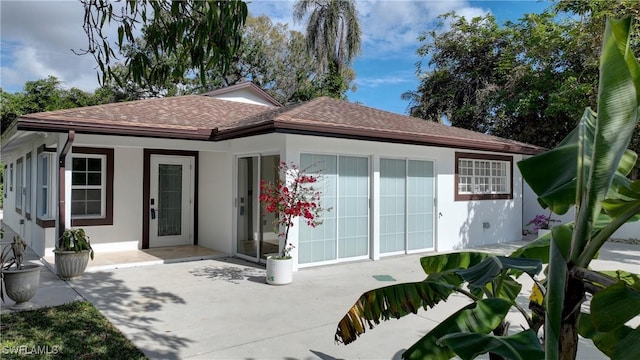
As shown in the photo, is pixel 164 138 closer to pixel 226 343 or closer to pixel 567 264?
pixel 226 343

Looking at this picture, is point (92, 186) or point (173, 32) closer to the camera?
point (173, 32)

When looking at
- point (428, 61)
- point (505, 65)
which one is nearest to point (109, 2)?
point (505, 65)

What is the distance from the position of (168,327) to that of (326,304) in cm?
239

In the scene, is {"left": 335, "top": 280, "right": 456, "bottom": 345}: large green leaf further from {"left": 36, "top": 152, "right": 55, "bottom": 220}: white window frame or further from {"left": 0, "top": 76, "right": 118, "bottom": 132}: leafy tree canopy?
{"left": 0, "top": 76, "right": 118, "bottom": 132}: leafy tree canopy

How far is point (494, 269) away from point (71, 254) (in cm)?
787

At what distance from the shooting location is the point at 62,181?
8.41 meters

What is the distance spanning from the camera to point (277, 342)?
16.3 ft

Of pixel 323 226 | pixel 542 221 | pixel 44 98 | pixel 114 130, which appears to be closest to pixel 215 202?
pixel 114 130

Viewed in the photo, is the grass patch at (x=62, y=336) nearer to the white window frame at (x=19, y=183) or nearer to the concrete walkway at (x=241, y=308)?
the concrete walkway at (x=241, y=308)

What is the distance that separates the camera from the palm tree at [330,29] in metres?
26.7

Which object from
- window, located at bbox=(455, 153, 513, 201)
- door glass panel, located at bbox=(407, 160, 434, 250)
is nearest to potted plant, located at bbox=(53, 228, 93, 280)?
door glass panel, located at bbox=(407, 160, 434, 250)

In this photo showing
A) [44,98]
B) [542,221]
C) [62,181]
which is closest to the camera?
[62,181]

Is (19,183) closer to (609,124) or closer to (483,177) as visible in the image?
(483,177)

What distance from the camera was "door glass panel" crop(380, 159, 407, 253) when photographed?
10.3 metres
